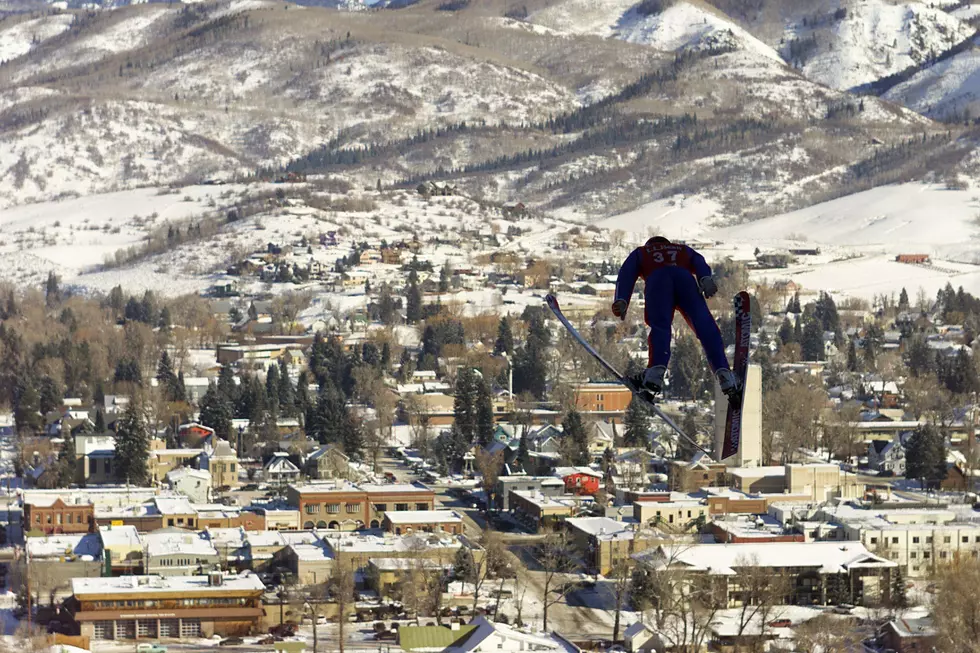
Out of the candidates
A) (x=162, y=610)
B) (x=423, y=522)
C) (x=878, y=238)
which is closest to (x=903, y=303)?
(x=878, y=238)

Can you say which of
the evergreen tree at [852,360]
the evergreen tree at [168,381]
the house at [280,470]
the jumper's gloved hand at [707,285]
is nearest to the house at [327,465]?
the house at [280,470]

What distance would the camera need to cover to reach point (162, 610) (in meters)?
40.5

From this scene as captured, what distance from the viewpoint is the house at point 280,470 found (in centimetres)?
5934

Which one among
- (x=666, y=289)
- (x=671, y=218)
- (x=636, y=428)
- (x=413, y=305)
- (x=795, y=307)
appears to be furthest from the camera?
(x=671, y=218)

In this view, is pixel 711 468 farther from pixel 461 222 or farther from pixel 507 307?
pixel 461 222

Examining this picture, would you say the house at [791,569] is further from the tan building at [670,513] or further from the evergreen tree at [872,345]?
the evergreen tree at [872,345]

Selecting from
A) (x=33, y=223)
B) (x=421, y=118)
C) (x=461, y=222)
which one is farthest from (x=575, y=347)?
(x=421, y=118)

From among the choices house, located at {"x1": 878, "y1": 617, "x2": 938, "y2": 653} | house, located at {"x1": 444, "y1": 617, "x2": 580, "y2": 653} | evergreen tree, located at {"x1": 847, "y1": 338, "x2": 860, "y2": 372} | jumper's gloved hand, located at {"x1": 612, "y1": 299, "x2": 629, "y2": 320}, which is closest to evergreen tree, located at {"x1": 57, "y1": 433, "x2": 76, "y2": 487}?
house, located at {"x1": 444, "y1": 617, "x2": 580, "y2": 653}

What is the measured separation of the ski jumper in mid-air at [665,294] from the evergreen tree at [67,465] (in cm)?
4303

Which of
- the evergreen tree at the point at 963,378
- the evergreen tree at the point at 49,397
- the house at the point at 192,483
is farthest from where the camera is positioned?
the evergreen tree at the point at 963,378

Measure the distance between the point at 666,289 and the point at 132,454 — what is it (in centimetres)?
4387

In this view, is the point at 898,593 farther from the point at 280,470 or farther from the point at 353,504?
the point at 280,470

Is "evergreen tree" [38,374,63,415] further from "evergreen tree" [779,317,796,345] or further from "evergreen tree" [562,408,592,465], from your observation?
"evergreen tree" [779,317,796,345]

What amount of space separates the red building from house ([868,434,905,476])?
27.9ft
